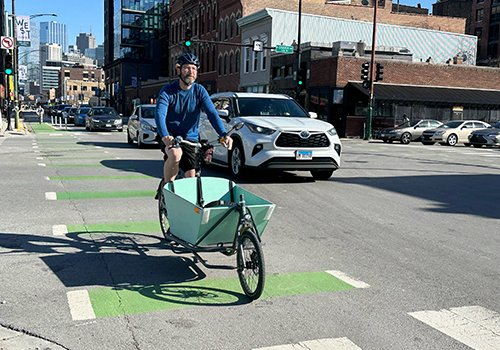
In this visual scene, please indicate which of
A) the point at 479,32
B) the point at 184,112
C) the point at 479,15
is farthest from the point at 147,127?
the point at 479,15

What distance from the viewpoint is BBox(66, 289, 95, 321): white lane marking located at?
3.97m

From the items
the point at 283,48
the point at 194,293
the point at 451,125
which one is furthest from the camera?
the point at 283,48

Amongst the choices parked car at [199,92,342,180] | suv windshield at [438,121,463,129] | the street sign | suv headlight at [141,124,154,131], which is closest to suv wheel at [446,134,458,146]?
suv windshield at [438,121,463,129]

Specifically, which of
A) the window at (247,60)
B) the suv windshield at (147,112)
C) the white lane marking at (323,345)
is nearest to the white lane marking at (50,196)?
the white lane marking at (323,345)

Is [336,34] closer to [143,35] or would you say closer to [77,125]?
[77,125]

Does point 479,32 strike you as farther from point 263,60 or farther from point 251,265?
point 251,265

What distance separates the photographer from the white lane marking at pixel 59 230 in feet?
21.4

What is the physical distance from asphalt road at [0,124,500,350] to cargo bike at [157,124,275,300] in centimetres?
26

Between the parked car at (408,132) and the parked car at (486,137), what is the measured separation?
3.10 meters

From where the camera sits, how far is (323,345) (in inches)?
139

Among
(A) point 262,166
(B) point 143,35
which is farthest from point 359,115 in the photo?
(B) point 143,35

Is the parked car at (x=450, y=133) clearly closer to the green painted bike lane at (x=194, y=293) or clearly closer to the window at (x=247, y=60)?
the window at (x=247, y=60)

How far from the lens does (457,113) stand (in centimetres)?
3956

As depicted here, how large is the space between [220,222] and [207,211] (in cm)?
19
